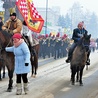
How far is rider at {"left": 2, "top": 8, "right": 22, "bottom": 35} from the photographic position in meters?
11.1

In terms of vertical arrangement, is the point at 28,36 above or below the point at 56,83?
above

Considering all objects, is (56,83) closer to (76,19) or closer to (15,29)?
(15,29)

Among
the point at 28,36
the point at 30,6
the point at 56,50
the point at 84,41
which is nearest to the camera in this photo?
the point at 84,41

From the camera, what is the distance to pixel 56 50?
30141mm

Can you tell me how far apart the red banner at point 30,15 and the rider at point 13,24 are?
8.53 feet

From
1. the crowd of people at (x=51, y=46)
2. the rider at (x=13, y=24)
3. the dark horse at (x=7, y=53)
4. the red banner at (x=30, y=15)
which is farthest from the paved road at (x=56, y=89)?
the crowd of people at (x=51, y=46)

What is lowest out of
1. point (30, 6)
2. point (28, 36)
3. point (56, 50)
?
point (56, 50)

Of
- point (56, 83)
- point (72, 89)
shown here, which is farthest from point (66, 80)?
point (72, 89)

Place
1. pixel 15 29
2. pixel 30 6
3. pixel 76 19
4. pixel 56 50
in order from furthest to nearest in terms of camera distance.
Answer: pixel 76 19 < pixel 56 50 < pixel 30 6 < pixel 15 29

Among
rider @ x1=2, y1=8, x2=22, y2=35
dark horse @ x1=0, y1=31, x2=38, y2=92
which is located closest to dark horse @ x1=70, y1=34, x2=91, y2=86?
rider @ x1=2, y1=8, x2=22, y2=35

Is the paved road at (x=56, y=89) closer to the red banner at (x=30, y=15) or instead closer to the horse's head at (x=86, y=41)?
the horse's head at (x=86, y=41)

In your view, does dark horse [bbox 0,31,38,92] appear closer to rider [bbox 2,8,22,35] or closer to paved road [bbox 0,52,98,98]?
rider [bbox 2,8,22,35]

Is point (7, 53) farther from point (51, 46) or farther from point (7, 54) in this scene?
point (51, 46)

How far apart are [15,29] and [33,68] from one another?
3.60 m
